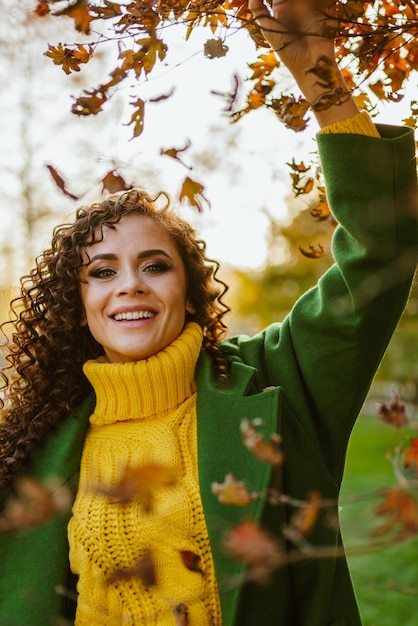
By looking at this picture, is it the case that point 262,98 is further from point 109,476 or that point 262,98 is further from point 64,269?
point 109,476

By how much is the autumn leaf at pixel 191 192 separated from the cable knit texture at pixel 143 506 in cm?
56

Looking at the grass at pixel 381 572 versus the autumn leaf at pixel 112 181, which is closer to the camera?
the autumn leaf at pixel 112 181

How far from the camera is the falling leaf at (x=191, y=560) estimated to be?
5.75ft

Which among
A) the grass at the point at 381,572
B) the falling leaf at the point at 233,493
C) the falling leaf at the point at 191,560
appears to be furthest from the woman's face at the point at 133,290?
the falling leaf at the point at 233,493

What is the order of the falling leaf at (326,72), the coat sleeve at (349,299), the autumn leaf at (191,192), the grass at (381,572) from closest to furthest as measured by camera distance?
the falling leaf at (326,72) → the coat sleeve at (349,299) → the autumn leaf at (191,192) → the grass at (381,572)

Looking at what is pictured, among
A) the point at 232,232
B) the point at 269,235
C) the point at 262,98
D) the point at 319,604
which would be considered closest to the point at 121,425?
the point at 319,604

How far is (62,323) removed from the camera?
2686 mm

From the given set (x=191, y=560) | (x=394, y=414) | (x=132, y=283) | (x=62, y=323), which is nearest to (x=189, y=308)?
(x=132, y=283)

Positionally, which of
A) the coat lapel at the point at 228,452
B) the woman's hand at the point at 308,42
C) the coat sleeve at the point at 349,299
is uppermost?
the woman's hand at the point at 308,42

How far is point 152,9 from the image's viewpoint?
60.7 inches

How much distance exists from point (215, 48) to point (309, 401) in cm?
104

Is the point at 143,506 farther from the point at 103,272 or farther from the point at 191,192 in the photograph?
the point at 191,192

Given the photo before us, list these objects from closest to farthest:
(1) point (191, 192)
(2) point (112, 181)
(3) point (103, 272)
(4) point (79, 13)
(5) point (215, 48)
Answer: (4) point (79, 13), (5) point (215, 48), (1) point (191, 192), (2) point (112, 181), (3) point (103, 272)

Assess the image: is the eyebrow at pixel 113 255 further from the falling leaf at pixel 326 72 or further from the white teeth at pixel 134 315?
the falling leaf at pixel 326 72
